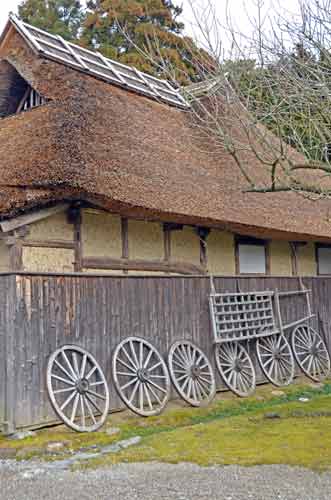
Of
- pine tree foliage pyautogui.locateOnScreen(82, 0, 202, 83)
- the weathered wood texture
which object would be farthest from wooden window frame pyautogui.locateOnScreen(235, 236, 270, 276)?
pine tree foliage pyautogui.locateOnScreen(82, 0, 202, 83)

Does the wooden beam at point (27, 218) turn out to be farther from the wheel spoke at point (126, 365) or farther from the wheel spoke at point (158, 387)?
the wheel spoke at point (158, 387)

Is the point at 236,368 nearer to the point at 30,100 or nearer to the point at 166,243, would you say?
the point at 166,243

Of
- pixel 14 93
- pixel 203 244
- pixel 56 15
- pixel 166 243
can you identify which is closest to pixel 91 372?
pixel 166 243

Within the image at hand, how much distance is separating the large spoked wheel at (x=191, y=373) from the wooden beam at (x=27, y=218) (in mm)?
2738

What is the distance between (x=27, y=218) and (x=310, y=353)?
6380 mm

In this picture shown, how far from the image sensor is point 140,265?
9156 mm

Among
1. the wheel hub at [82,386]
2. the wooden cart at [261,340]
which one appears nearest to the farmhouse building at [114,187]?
the wooden cart at [261,340]

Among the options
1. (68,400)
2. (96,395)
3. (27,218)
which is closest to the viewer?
(68,400)

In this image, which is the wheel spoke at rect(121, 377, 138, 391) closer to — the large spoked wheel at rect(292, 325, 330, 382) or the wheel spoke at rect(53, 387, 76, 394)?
the wheel spoke at rect(53, 387, 76, 394)

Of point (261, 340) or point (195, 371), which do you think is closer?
point (195, 371)

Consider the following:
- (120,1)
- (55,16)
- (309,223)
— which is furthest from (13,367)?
(55,16)

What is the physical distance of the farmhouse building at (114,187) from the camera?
7.65 meters

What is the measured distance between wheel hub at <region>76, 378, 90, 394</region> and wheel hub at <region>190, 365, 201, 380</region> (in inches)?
78.3

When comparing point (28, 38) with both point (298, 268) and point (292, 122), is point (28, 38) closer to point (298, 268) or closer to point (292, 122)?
point (292, 122)
